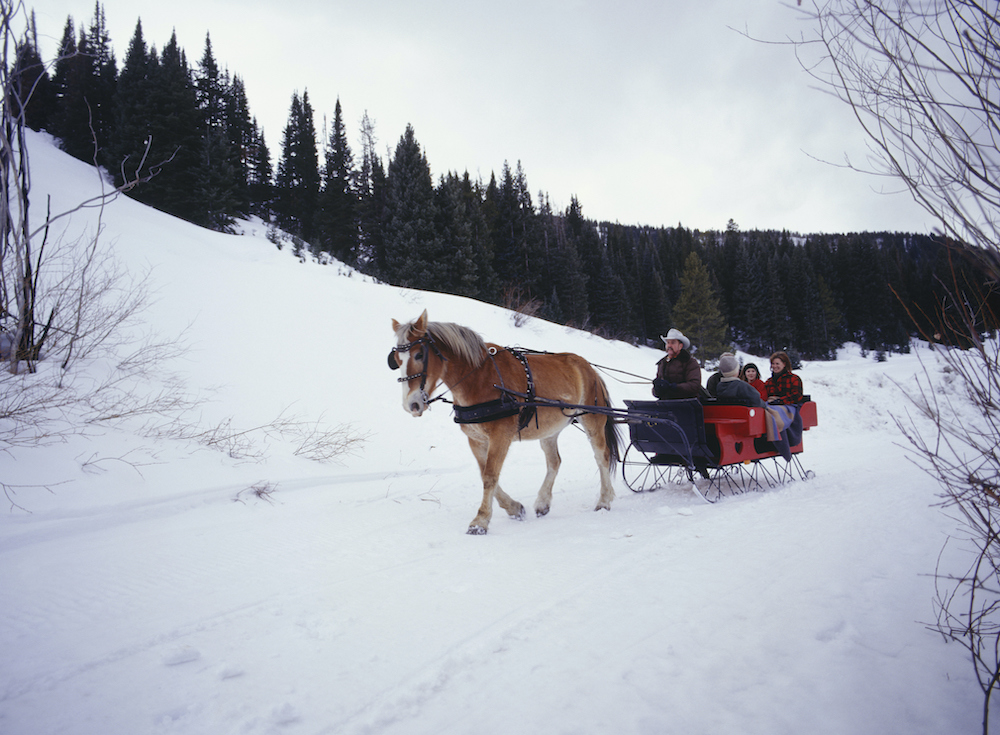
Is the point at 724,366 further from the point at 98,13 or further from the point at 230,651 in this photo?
the point at 98,13

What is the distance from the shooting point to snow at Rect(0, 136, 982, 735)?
1830 mm

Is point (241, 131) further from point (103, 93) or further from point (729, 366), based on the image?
point (729, 366)

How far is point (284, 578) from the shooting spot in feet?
10.2

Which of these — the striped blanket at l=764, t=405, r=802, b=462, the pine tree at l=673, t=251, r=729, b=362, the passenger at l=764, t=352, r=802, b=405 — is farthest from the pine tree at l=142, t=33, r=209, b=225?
the pine tree at l=673, t=251, r=729, b=362

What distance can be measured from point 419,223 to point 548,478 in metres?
24.5

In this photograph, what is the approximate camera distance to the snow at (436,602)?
6.00ft

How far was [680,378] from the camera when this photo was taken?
614 centimetres

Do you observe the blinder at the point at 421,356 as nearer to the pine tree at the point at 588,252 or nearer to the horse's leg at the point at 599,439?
the horse's leg at the point at 599,439

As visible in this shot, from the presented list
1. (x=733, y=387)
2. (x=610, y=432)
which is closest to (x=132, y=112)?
(x=610, y=432)

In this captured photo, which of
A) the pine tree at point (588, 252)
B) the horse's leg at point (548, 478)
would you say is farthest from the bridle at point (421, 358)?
the pine tree at point (588, 252)

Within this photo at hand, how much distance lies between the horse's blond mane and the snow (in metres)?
1.61

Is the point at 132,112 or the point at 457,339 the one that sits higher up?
the point at 132,112

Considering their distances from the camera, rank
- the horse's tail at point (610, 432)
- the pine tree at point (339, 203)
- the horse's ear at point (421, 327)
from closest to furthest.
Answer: the horse's ear at point (421, 327) → the horse's tail at point (610, 432) → the pine tree at point (339, 203)

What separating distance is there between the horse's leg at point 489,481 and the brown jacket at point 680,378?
2540 mm
